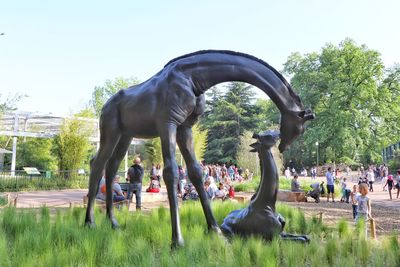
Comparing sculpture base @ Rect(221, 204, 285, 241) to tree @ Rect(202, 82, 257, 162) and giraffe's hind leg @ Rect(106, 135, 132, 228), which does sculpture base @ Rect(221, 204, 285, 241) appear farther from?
tree @ Rect(202, 82, 257, 162)

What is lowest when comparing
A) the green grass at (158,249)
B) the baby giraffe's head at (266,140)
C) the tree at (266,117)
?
the green grass at (158,249)

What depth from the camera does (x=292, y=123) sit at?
14.3 feet

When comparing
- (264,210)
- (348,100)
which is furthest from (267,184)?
(348,100)

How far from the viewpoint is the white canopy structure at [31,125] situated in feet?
77.0

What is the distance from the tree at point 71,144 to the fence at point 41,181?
1.12 meters

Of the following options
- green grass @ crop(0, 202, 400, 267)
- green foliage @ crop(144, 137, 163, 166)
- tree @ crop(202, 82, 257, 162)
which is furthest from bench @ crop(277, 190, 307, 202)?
tree @ crop(202, 82, 257, 162)

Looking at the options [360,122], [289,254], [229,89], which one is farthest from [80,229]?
[229,89]

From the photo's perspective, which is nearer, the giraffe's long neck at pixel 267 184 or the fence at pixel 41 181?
the giraffe's long neck at pixel 267 184

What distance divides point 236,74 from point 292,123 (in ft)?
2.91

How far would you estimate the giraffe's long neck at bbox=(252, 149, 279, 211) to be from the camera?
15.6 ft

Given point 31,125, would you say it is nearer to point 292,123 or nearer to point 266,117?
point 266,117

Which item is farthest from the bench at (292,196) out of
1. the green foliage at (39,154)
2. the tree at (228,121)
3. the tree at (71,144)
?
the tree at (228,121)

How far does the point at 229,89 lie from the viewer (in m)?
46.1

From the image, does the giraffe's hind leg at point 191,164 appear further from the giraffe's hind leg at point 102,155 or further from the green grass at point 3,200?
the green grass at point 3,200
